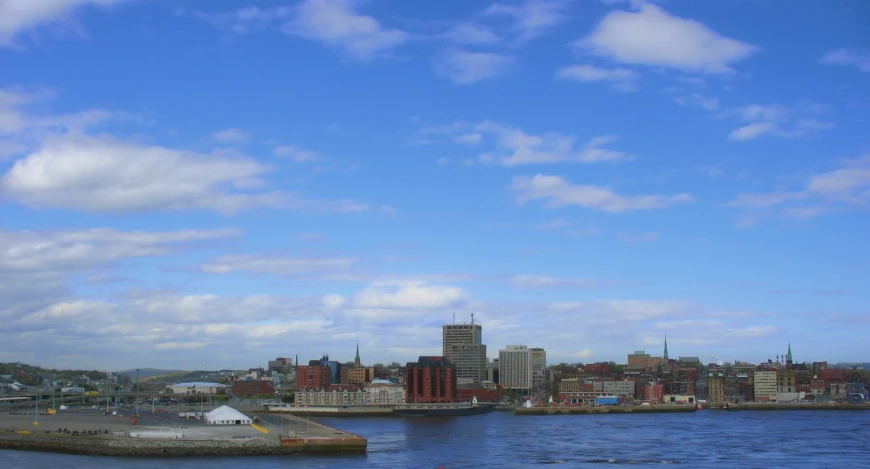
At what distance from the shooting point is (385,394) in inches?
5133

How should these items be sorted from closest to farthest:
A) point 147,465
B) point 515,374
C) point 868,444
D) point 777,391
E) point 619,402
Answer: point 147,465, point 868,444, point 619,402, point 777,391, point 515,374

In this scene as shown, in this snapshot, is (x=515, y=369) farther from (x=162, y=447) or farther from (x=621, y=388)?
(x=162, y=447)

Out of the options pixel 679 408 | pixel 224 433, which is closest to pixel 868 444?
pixel 224 433

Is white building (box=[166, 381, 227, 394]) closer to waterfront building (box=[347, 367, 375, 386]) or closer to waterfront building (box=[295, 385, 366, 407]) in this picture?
waterfront building (box=[347, 367, 375, 386])

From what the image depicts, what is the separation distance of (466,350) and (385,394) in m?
58.8

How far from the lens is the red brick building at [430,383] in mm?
122500

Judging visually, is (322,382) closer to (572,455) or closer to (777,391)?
(777,391)

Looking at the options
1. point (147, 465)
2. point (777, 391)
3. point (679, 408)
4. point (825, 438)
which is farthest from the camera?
point (777, 391)

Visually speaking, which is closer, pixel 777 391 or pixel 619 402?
pixel 619 402

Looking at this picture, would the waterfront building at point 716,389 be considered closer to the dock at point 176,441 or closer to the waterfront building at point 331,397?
the waterfront building at point 331,397

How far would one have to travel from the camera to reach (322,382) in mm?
137125

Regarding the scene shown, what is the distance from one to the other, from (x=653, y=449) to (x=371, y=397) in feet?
256

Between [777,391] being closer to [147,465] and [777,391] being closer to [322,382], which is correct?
[322,382]

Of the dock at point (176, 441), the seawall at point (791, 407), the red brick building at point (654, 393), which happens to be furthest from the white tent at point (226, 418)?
the red brick building at point (654, 393)
